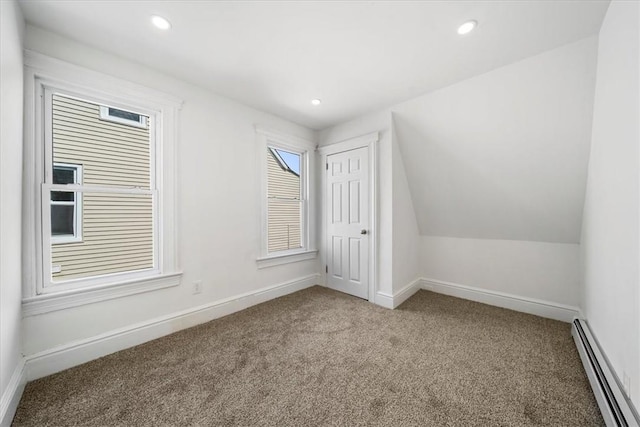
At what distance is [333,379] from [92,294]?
77.0 inches

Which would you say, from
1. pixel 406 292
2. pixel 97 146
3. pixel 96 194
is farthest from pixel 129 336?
pixel 406 292

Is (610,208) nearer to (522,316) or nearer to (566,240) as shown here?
(566,240)

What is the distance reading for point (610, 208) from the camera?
1549mm

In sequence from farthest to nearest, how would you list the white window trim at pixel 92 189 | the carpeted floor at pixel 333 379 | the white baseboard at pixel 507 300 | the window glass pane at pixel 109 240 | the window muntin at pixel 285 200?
the window muntin at pixel 285 200 → the white baseboard at pixel 507 300 → the window glass pane at pixel 109 240 → the white window trim at pixel 92 189 → the carpeted floor at pixel 333 379

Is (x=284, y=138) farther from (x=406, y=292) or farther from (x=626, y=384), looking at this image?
(x=626, y=384)

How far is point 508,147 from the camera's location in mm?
2332

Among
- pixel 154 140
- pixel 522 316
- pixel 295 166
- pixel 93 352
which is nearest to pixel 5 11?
pixel 154 140

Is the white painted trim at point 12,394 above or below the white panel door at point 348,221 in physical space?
below

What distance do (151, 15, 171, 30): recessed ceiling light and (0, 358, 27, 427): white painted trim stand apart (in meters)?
2.36

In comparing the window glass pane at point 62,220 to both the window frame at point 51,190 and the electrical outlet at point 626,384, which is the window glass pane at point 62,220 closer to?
the window frame at point 51,190

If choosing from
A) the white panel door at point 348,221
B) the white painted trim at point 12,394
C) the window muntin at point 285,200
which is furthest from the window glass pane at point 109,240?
the white panel door at point 348,221

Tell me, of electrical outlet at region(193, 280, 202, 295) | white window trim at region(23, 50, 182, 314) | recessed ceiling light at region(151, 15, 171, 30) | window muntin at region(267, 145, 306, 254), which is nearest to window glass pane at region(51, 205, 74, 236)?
white window trim at region(23, 50, 182, 314)

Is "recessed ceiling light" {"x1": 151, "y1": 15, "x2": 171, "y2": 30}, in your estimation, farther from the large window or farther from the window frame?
the large window

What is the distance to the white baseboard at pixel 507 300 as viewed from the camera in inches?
100
